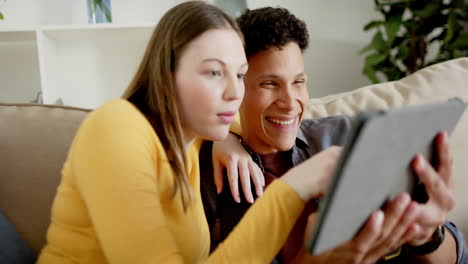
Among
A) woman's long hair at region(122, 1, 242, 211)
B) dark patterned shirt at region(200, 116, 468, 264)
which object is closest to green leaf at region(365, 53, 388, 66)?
dark patterned shirt at region(200, 116, 468, 264)

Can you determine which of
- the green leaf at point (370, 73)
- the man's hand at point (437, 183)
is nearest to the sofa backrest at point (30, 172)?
the man's hand at point (437, 183)

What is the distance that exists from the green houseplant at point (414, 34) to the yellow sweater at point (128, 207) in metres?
1.54

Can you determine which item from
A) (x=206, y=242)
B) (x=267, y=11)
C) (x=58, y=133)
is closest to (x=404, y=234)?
(x=206, y=242)

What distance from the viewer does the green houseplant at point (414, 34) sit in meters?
1.86

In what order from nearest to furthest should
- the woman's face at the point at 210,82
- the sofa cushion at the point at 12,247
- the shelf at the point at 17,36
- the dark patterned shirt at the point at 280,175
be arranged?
1. the woman's face at the point at 210,82
2. the sofa cushion at the point at 12,247
3. the dark patterned shirt at the point at 280,175
4. the shelf at the point at 17,36

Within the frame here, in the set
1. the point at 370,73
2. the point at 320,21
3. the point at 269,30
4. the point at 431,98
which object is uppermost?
the point at 269,30

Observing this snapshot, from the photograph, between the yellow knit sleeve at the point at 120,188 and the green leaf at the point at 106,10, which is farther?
the green leaf at the point at 106,10

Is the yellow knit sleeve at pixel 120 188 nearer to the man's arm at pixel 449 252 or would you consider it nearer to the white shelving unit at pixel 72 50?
the man's arm at pixel 449 252

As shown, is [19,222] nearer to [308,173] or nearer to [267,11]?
[308,173]

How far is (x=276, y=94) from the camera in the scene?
96 centimetres

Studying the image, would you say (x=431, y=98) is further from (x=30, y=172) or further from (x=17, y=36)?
(x=17, y=36)

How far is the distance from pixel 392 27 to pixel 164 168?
164 centimetres

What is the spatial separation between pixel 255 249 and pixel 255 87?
455mm

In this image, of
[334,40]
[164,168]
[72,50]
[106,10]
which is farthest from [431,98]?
[72,50]
